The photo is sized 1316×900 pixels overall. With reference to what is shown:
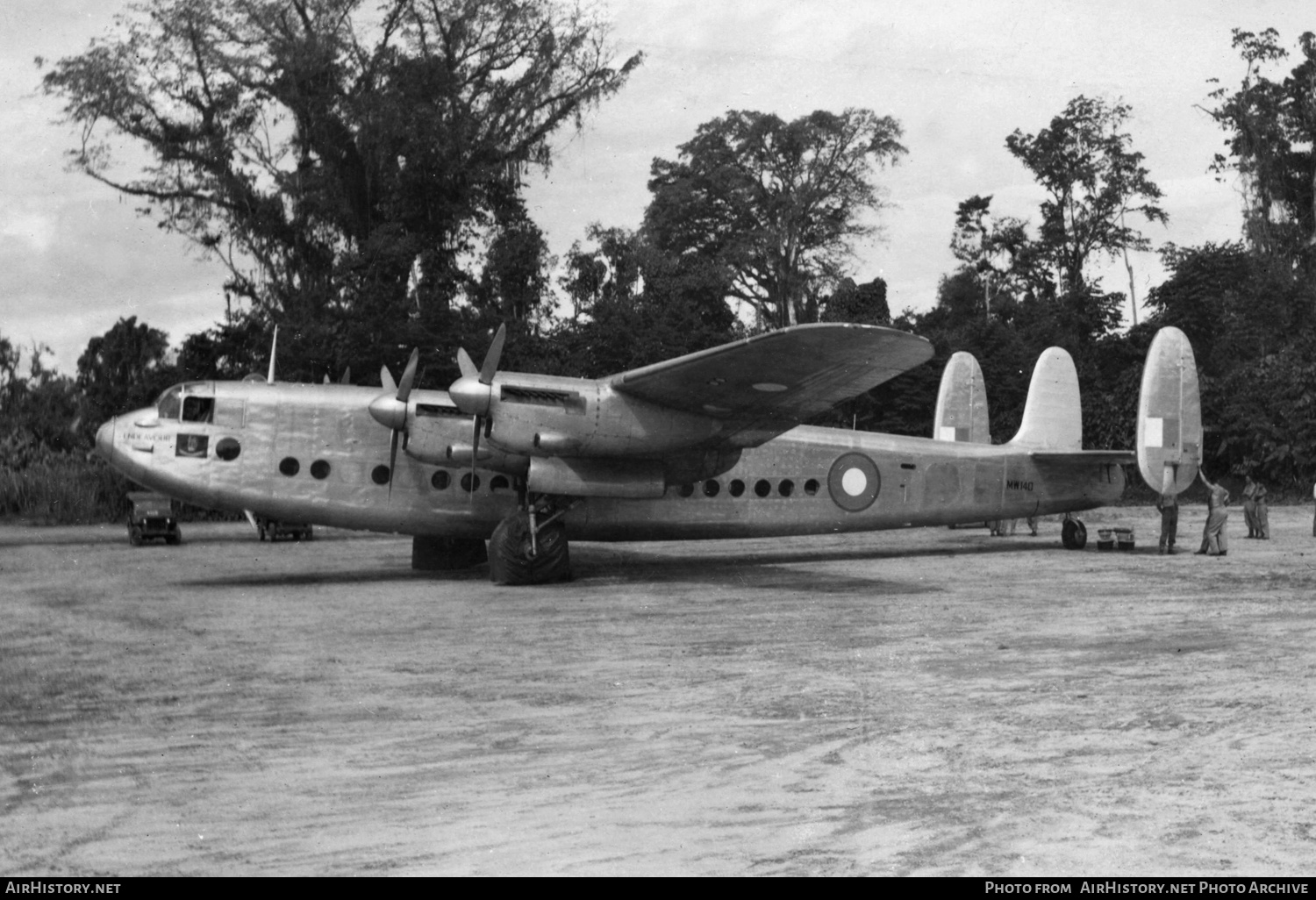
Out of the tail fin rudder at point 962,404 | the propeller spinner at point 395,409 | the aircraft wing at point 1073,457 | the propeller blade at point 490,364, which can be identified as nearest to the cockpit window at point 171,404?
the propeller spinner at point 395,409

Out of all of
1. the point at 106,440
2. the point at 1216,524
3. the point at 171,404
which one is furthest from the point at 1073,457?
the point at 106,440

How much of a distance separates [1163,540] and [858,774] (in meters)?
15.2

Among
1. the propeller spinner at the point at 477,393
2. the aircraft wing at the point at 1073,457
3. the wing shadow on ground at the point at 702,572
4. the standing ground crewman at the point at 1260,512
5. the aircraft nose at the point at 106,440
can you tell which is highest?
the propeller spinner at the point at 477,393

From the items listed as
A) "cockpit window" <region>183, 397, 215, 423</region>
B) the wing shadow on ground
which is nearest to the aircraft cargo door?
the wing shadow on ground

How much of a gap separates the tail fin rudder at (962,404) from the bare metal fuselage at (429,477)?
420 centimetres

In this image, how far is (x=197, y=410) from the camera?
1505cm

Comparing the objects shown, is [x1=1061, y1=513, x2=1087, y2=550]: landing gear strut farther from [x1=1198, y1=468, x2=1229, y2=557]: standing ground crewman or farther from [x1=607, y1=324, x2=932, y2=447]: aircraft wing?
[x1=607, y1=324, x2=932, y2=447]: aircraft wing

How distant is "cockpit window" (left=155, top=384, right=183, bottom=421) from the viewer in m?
15.1

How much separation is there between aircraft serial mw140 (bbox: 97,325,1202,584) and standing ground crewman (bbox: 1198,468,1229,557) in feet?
16.5

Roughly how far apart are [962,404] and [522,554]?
10.7 metres

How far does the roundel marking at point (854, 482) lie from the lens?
57.3ft

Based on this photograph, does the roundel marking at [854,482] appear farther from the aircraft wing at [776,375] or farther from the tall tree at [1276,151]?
the tall tree at [1276,151]
